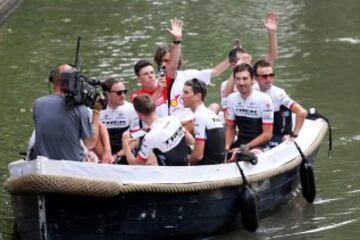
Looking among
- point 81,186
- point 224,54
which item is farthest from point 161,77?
point 224,54

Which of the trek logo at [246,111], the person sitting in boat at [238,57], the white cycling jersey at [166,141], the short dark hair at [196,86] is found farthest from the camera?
the person sitting in boat at [238,57]

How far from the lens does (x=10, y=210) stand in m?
11.4

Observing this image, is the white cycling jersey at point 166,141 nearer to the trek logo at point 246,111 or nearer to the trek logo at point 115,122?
the trek logo at point 115,122

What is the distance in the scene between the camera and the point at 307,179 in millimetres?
11344

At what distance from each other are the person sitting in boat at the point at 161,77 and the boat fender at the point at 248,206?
1511 mm

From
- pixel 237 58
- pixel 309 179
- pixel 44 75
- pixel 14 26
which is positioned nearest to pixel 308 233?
pixel 309 179

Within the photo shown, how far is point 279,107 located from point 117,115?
1934 mm

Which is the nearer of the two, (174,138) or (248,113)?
(174,138)

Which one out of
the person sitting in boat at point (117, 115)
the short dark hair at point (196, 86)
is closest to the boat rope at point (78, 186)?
the short dark hair at point (196, 86)

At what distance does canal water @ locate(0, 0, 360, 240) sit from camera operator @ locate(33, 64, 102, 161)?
162 centimetres

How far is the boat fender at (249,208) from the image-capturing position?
9.98 metres

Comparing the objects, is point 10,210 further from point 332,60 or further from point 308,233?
point 332,60

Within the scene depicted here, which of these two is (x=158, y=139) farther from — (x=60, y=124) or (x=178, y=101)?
(x=178, y=101)

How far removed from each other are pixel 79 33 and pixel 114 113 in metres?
14.3
